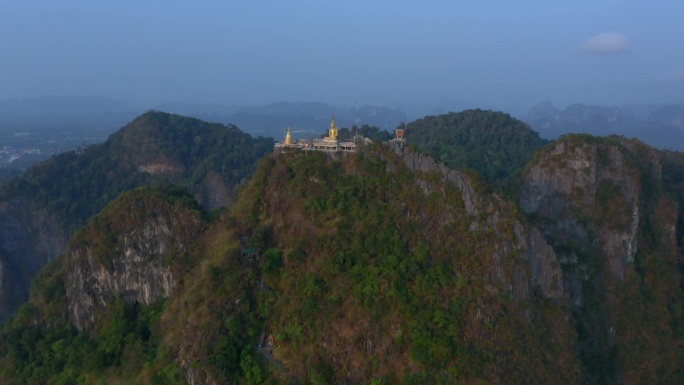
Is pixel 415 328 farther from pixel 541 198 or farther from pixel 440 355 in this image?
pixel 541 198

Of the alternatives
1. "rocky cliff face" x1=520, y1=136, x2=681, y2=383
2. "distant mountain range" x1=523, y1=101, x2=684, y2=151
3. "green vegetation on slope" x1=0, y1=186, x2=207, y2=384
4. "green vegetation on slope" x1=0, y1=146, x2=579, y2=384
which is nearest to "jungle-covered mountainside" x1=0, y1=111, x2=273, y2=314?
"green vegetation on slope" x1=0, y1=186, x2=207, y2=384

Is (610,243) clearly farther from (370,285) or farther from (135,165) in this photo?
(135,165)

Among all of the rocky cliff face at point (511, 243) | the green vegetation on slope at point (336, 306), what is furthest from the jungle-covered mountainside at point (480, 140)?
the green vegetation on slope at point (336, 306)

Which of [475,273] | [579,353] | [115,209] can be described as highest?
[115,209]

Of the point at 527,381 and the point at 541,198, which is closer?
the point at 527,381

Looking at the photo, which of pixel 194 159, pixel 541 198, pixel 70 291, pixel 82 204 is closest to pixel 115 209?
pixel 70 291

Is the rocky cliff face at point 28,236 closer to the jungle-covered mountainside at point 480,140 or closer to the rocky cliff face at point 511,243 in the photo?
the jungle-covered mountainside at point 480,140

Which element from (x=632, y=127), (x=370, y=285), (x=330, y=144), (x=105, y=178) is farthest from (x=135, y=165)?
(x=632, y=127)
